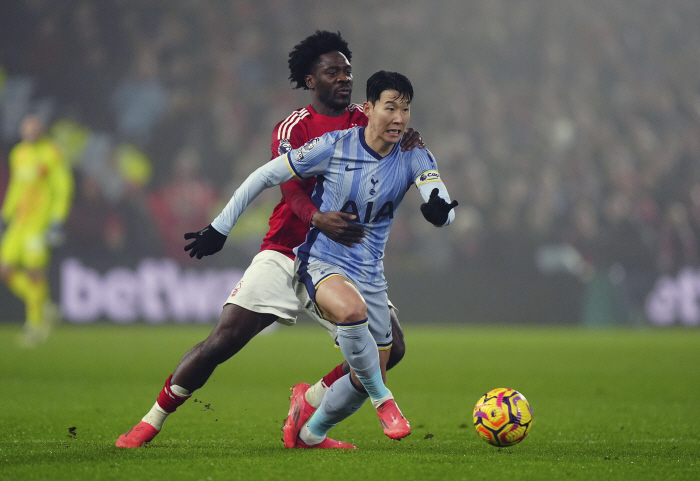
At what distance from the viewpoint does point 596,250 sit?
56.7 feet

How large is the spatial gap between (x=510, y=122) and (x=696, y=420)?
13722 millimetres

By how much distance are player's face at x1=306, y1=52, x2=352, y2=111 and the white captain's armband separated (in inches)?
27.7

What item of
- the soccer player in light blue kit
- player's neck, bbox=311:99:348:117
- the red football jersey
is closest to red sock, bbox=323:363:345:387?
the soccer player in light blue kit

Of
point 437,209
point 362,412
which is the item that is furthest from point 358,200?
point 362,412

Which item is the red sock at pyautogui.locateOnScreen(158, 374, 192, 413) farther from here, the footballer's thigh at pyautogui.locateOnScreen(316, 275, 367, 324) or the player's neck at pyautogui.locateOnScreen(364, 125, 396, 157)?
the player's neck at pyautogui.locateOnScreen(364, 125, 396, 157)

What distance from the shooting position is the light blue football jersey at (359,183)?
4.23 metres

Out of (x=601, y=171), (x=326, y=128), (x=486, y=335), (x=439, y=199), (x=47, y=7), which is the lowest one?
(x=486, y=335)

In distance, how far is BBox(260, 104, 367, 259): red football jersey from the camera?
450 centimetres

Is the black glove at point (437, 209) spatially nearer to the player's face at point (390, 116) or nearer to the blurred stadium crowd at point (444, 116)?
the player's face at point (390, 116)

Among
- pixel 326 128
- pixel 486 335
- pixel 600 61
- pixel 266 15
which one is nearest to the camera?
pixel 326 128

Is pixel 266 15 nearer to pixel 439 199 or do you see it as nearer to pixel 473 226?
pixel 473 226

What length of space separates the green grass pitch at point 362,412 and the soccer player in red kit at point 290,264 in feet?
0.82

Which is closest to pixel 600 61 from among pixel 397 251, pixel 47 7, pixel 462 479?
pixel 397 251

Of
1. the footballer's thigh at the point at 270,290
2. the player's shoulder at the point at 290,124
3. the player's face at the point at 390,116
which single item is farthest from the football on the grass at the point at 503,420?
the player's shoulder at the point at 290,124
